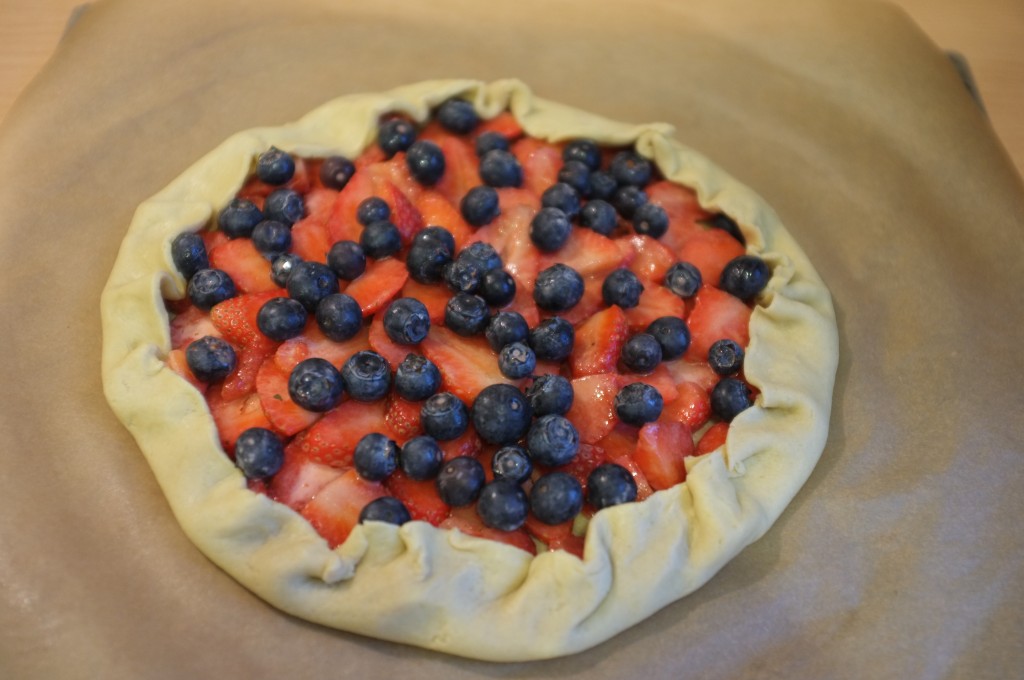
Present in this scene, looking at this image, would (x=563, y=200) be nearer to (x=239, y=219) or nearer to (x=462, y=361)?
(x=462, y=361)

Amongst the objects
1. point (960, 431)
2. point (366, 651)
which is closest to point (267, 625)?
point (366, 651)

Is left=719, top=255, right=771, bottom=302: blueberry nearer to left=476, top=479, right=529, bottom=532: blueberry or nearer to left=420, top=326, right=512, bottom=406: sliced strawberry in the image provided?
left=420, top=326, right=512, bottom=406: sliced strawberry

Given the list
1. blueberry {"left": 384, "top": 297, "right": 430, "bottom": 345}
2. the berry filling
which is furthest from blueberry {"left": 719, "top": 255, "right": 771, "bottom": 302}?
blueberry {"left": 384, "top": 297, "right": 430, "bottom": 345}

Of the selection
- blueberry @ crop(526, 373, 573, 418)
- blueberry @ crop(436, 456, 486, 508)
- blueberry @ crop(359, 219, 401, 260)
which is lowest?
blueberry @ crop(436, 456, 486, 508)

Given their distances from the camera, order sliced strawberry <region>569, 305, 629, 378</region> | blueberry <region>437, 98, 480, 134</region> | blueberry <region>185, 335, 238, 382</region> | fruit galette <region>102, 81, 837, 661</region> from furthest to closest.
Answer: blueberry <region>437, 98, 480, 134</region>, sliced strawberry <region>569, 305, 629, 378</region>, blueberry <region>185, 335, 238, 382</region>, fruit galette <region>102, 81, 837, 661</region>

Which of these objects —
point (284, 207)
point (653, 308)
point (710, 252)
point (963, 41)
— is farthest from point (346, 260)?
point (963, 41)
